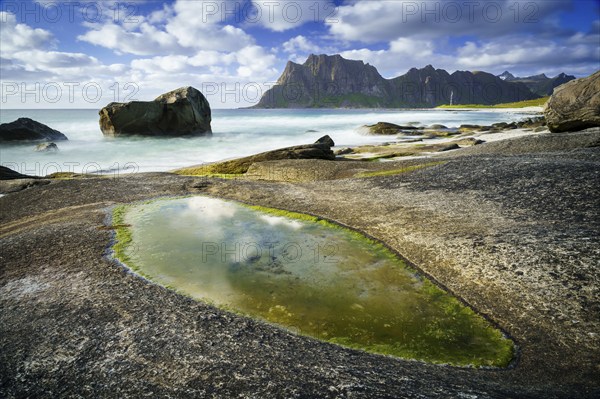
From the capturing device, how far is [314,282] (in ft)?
30.4

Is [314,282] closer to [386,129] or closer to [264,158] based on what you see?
[264,158]

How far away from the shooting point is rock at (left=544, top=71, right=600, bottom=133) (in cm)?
2667

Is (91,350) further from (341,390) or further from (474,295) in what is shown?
(474,295)

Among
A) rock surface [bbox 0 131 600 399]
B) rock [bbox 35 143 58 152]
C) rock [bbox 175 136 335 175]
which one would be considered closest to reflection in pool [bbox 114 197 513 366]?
rock surface [bbox 0 131 600 399]

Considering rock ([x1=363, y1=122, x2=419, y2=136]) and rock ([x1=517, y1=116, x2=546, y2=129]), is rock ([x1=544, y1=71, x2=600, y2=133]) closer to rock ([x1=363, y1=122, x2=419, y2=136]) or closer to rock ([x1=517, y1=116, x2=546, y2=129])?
rock ([x1=517, y1=116, x2=546, y2=129])

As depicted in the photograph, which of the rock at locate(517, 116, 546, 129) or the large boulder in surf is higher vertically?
the large boulder in surf

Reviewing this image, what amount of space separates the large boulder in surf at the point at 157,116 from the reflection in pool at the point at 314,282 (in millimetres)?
66069

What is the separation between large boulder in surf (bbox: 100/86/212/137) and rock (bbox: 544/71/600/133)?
67308 millimetres

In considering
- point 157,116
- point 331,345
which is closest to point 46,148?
point 157,116

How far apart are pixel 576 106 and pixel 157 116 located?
71.1m

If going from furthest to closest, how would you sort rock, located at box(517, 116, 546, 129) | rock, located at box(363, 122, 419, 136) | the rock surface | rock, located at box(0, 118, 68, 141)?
rock, located at box(363, 122, 419, 136) → rock, located at box(0, 118, 68, 141) → rock, located at box(517, 116, 546, 129) → the rock surface

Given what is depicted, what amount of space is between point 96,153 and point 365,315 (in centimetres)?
6242

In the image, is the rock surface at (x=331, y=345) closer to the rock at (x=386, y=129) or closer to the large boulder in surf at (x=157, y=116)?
the rock at (x=386, y=129)

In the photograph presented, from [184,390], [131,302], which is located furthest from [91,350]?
[184,390]
